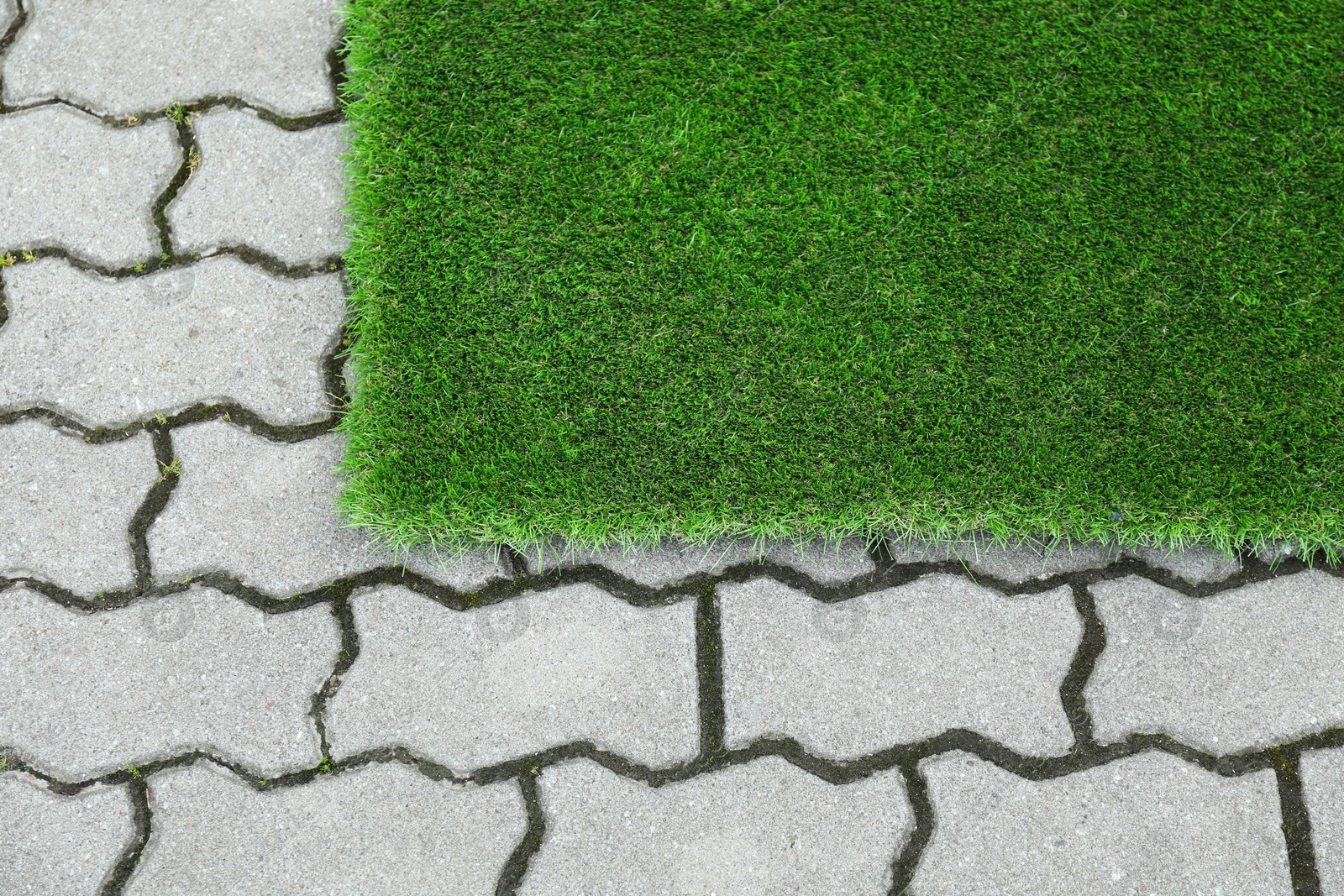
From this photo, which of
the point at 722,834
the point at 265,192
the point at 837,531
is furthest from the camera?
the point at 265,192

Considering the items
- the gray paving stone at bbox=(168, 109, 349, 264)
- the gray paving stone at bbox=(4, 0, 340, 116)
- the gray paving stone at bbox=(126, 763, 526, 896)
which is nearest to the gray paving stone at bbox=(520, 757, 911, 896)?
the gray paving stone at bbox=(126, 763, 526, 896)

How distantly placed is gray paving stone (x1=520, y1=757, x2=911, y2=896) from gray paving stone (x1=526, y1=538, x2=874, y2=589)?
1.30 ft

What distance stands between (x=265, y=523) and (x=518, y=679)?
0.64 m

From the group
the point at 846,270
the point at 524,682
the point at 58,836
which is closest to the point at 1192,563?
the point at 846,270

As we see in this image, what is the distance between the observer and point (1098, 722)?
177 cm

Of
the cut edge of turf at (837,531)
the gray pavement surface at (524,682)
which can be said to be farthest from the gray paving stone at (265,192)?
the cut edge of turf at (837,531)

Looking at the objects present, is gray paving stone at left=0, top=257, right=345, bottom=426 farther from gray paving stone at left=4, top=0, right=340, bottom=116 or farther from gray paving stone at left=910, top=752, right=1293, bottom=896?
gray paving stone at left=910, top=752, right=1293, bottom=896

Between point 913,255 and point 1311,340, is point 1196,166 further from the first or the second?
point 913,255

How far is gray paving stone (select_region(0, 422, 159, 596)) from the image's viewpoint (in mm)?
1823

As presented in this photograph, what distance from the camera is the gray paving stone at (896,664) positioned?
1756 mm

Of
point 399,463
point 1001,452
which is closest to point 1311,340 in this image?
point 1001,452

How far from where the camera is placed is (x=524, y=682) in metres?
1.77

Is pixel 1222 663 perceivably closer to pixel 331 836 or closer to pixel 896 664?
pixel 896 664

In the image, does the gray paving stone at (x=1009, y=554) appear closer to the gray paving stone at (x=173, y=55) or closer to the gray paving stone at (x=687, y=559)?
the gray paving stone at (x=687, y=559)
